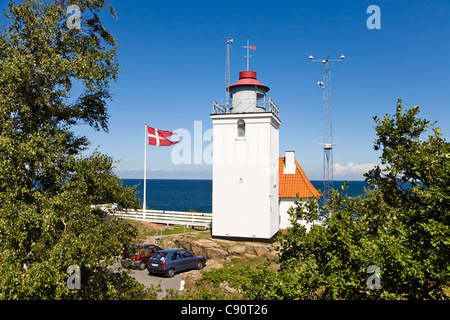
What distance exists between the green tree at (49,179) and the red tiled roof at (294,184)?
2019cm

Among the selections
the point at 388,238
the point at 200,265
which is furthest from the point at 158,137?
the point at 388,238

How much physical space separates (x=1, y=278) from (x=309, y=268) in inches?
282

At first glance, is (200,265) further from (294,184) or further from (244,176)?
(294,184)

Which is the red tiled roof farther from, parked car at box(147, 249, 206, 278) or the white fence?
parked car at box(147, 249, 206, 278)

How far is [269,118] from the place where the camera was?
2372cm

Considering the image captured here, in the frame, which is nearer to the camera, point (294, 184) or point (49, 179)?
point (49, 179)

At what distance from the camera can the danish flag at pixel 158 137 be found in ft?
96.9

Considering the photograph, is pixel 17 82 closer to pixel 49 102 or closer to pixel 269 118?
pixel 49 102

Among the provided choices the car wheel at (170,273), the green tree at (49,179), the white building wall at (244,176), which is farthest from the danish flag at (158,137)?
the green tree at (49,179)

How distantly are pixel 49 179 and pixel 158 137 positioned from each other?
20723mm

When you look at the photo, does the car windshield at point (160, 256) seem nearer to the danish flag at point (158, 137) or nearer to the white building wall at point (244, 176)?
the white building wall at point (244, 176)

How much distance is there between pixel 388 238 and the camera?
707cm

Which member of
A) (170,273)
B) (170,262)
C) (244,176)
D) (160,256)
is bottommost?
(170,273)
